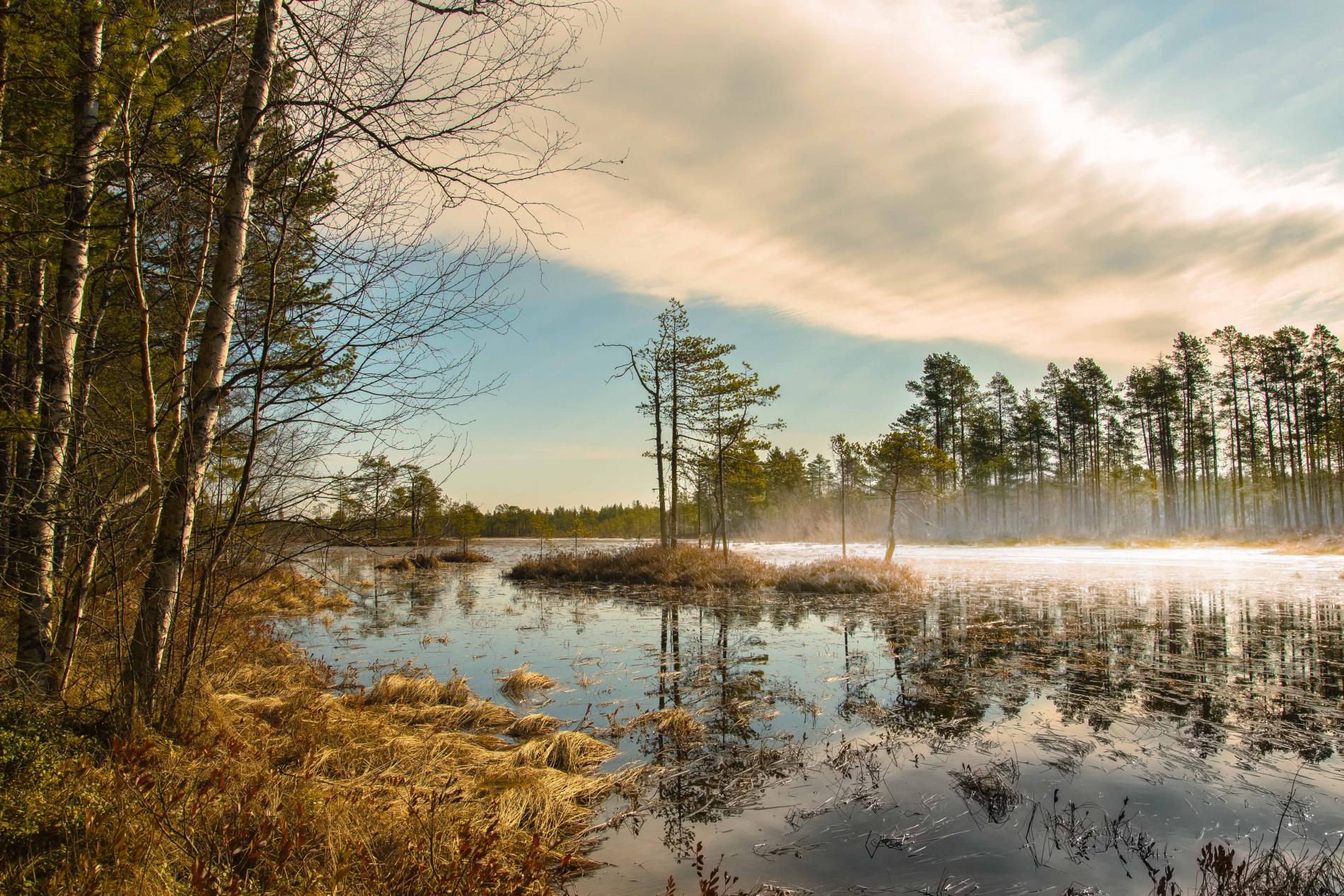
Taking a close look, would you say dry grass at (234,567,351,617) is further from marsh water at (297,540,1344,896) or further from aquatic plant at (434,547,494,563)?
aquatic plant at (434,547,494,563)

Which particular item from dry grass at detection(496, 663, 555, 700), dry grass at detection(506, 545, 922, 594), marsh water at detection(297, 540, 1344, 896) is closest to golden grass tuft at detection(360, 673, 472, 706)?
dry grass at detection(496, 663, 555, 700)

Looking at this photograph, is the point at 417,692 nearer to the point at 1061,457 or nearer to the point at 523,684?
the point at 523,684

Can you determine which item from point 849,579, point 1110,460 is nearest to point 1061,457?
point 1110,460

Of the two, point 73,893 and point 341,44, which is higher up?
point 341,44

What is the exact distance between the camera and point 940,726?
6930 millimetres

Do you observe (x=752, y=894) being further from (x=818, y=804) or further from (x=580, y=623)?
(x=580, y=623)

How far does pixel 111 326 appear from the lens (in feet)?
34.0

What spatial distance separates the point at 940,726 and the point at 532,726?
4567 millimetres

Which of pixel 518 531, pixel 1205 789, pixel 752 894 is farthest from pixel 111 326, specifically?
pixel 518 531

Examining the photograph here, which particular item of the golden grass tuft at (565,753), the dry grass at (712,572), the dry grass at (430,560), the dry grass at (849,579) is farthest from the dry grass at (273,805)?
the dry grass at (430,560)

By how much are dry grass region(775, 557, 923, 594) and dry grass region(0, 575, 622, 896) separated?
610 inches

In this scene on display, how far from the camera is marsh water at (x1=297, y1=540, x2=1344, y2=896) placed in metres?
4.35

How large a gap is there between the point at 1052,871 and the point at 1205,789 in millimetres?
2313

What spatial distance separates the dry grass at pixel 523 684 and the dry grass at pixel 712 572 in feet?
42.1
